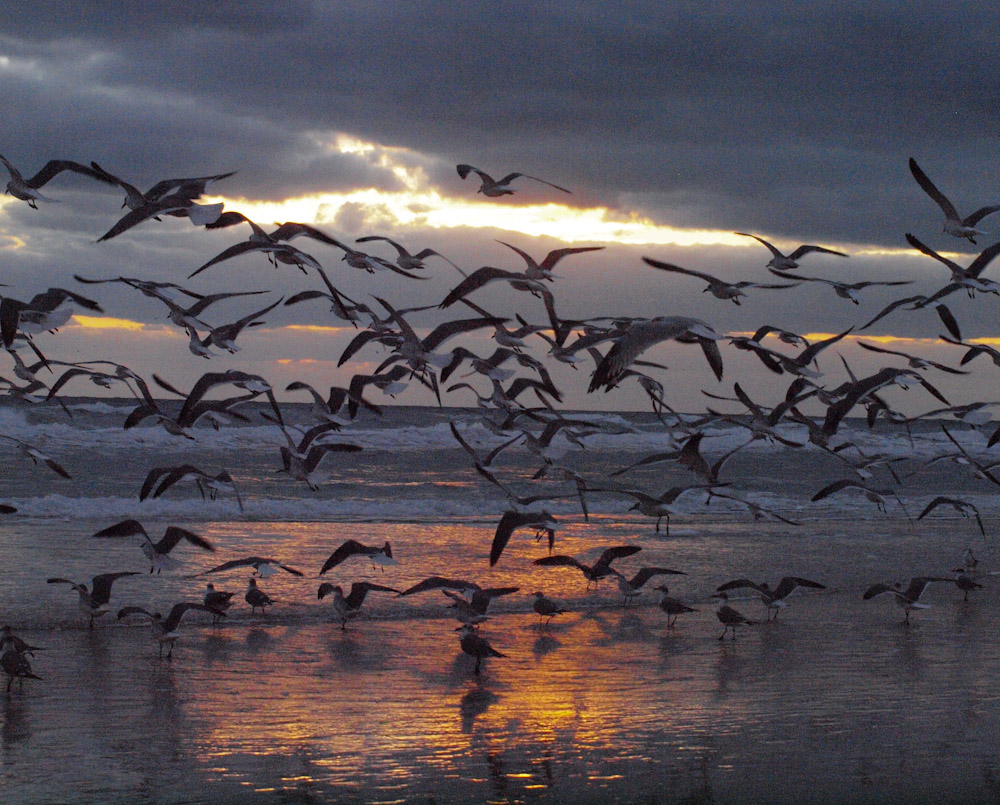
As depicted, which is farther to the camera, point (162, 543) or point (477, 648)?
point (162, 543)

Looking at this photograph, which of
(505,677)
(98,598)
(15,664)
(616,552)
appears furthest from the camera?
(616,552)

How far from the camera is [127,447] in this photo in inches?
1326

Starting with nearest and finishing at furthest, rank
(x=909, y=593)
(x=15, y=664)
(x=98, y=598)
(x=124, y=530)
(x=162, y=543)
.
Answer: (x=15, y=664) < (x=98, y=598) < (x=124, y=530) < (x=162, y=543) < (x=909, y=593)

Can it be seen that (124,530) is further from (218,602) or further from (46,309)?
(46,309)

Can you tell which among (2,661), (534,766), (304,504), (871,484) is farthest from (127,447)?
(534,766)

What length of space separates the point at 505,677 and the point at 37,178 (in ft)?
17.3

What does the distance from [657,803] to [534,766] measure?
31.1 inches

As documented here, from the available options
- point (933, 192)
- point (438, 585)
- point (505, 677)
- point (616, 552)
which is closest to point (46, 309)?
point (438, 585)

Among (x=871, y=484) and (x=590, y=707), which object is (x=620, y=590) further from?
(x=871, y=484)

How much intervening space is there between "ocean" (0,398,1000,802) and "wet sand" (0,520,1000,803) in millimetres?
26

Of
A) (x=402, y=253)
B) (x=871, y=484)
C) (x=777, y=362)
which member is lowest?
(x=871, y=484)

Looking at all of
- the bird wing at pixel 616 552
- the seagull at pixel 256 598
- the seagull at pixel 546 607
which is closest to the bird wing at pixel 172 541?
the seagull at pixel 256 598

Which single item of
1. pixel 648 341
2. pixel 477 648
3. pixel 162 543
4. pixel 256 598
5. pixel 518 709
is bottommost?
pixel 518 709

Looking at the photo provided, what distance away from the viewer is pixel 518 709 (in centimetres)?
751
